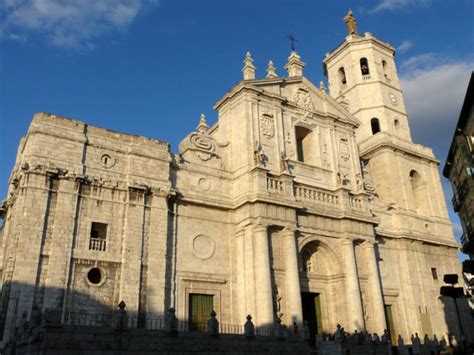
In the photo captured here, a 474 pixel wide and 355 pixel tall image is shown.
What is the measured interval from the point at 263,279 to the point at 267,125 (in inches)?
345

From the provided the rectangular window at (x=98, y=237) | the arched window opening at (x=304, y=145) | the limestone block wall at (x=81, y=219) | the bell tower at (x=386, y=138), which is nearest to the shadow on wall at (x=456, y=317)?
the bell tower at (x=386, y=138)

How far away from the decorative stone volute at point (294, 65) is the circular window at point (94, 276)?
17.0 meters

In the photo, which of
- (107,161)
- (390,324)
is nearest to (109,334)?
(107,161)

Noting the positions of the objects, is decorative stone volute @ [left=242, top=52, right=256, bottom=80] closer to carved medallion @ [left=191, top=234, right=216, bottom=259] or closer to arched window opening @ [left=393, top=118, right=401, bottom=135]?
carved medallion @ [left=191, top=234, right=216, bottom=259]

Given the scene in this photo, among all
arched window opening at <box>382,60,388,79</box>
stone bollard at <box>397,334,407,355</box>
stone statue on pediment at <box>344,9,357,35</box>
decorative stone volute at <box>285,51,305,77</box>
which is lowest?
stone bollard at <box>397,334,407,355</box>

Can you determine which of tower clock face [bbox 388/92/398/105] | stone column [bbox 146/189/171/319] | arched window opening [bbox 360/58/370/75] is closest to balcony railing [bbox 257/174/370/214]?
stone column [bbox 146/189/171/319]

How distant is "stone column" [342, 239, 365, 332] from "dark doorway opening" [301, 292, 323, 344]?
4.86ft

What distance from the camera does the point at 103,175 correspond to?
68.3ft

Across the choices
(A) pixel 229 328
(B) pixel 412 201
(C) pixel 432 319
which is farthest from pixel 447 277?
(B) pixel 412 201

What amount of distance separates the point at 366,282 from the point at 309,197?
5545 millimetres

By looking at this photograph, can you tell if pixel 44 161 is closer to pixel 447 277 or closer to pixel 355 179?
pixel 447 277

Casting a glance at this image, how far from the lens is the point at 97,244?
777 inches

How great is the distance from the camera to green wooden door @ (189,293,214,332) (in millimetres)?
20875

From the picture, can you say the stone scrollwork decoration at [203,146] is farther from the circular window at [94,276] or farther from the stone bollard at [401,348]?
the stone bollard at [401,348]
